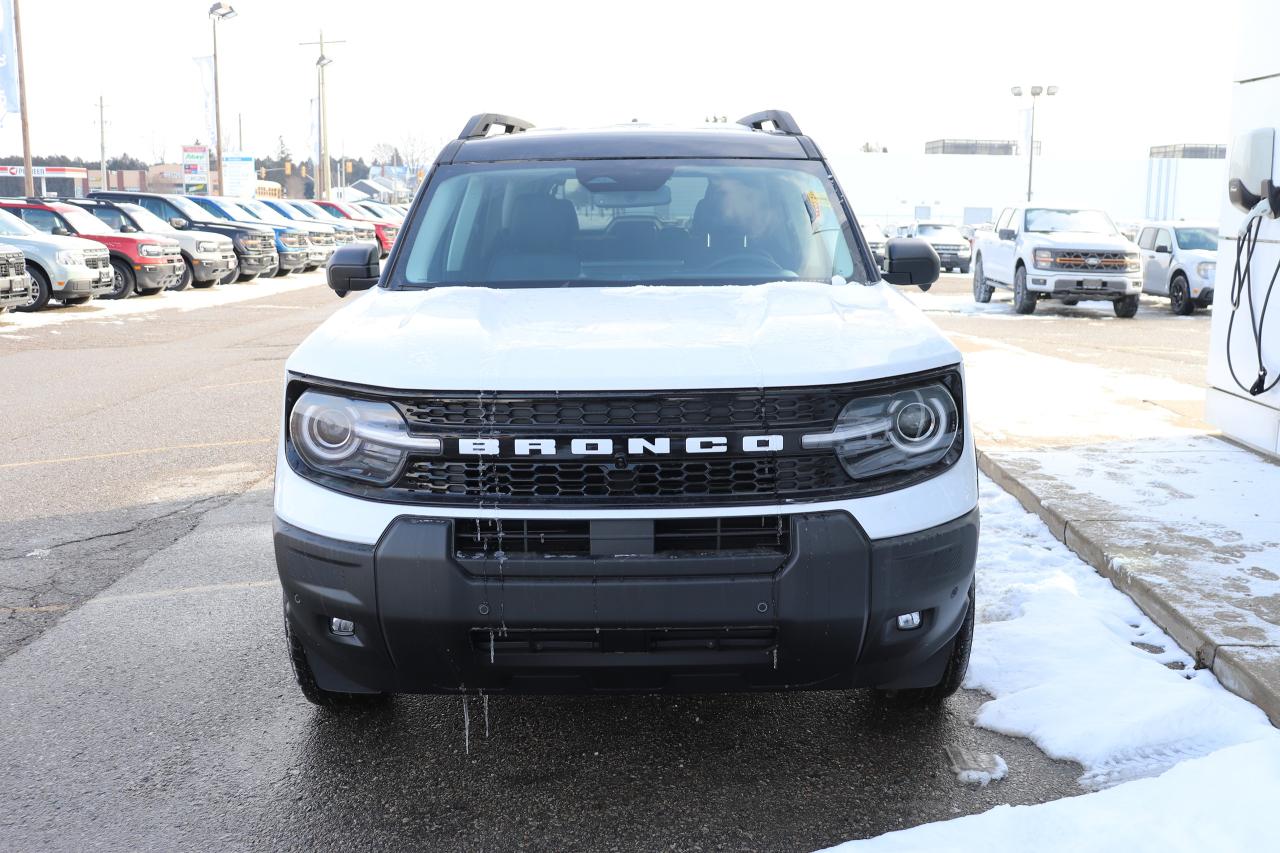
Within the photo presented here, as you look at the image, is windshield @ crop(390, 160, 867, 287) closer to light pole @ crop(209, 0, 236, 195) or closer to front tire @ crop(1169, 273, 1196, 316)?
front tire @ crop(1169, 273, 1196, 316)

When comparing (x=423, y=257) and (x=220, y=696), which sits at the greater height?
(x=423, y=257)

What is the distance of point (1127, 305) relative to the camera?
19438mm

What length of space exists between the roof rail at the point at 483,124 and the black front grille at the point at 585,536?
2.56 meters

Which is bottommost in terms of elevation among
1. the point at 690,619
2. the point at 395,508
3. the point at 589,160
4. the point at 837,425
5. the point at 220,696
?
the point at 220,696

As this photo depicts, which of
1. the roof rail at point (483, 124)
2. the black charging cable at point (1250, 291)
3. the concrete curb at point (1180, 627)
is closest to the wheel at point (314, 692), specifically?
the roof rail at point (483, 124)

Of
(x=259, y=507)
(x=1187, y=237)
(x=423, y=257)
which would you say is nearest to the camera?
(x=423, y=257)

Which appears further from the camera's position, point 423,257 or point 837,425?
point 423,257

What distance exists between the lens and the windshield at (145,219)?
2306cm

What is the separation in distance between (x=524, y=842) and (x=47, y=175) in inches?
4202

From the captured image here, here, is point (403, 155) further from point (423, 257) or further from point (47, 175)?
point (423, 257)

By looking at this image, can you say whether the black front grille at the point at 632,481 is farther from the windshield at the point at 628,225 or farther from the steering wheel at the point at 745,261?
the steering wheel at the point at 745,261

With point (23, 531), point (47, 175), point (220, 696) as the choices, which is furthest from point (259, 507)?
point (47, 175)

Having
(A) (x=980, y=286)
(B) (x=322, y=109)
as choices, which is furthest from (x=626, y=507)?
(B) (x=322, y=109)

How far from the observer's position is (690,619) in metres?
2.82
